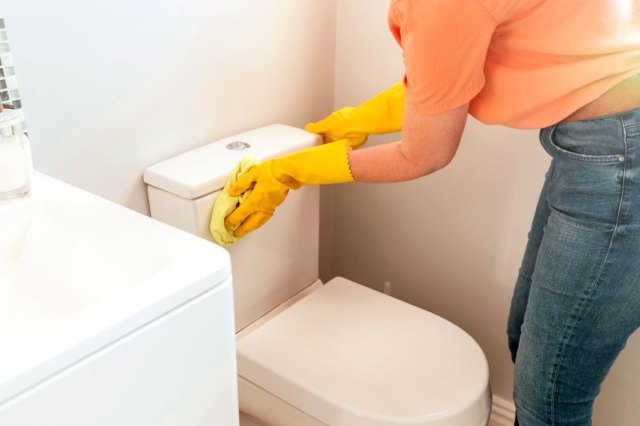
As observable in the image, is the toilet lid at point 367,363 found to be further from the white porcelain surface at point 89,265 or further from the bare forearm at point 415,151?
the white porcelain surface at point 89,265

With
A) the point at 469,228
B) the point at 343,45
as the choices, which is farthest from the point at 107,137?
the point at 469,228

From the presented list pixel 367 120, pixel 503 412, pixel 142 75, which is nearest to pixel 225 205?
pixel 142 75

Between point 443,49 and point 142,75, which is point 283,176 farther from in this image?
point 443,49

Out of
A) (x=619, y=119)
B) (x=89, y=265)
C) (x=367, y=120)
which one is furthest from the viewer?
(x=367, y=120)

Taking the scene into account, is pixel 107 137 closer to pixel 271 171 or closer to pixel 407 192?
pixel 271 171

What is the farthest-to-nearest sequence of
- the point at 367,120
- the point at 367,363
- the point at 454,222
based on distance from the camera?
the point at 454,222, the point at 367,120, the point at 367,363

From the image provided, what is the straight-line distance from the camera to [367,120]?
1.21 m

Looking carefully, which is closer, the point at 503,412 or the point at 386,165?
the point at 386,165

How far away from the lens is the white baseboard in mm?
1483

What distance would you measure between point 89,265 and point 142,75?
1.38ft

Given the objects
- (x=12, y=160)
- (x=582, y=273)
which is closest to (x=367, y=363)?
(x=582, y=273)

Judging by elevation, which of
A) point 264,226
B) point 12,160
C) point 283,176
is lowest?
point 264,226

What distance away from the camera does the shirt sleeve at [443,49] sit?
29.0 inches

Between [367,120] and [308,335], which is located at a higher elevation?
[367,120]
